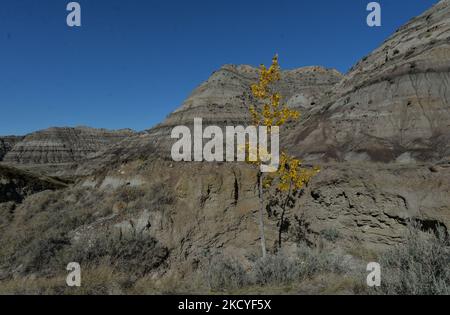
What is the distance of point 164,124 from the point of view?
2906 inches

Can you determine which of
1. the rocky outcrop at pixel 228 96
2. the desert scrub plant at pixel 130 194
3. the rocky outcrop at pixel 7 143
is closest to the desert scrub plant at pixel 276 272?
the desert scrub plant at pixel 130 194

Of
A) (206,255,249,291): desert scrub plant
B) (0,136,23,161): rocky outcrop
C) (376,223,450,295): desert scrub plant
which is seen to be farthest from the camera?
(0,136,23,161): rocky outcrop

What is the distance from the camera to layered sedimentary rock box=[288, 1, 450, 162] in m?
18.1

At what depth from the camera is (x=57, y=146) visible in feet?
328

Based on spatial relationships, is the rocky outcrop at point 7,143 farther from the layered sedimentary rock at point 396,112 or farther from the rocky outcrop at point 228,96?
the layered sedimentary rock at point 396,112

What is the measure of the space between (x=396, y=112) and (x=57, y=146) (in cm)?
10197

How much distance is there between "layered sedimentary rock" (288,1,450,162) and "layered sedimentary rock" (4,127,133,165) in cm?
8219

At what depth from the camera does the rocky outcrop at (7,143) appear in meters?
104

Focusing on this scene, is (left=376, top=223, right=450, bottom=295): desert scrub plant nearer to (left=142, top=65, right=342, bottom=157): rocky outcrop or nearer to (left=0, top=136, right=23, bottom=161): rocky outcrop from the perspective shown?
(left=142, top=65, right=342, bottom=157): rocky outcrop

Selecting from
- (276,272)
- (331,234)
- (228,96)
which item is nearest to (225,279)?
(276,272)

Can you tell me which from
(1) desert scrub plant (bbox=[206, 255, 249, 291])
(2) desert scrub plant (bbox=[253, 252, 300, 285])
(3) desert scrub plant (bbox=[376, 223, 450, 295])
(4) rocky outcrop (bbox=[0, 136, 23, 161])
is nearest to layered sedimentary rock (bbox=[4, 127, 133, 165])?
(4) rocky outcrop (bbox=[0, 136, 23, 161])

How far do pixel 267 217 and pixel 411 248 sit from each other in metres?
5.56

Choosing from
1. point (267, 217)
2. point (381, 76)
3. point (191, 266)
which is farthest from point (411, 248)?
point (381, 76)
